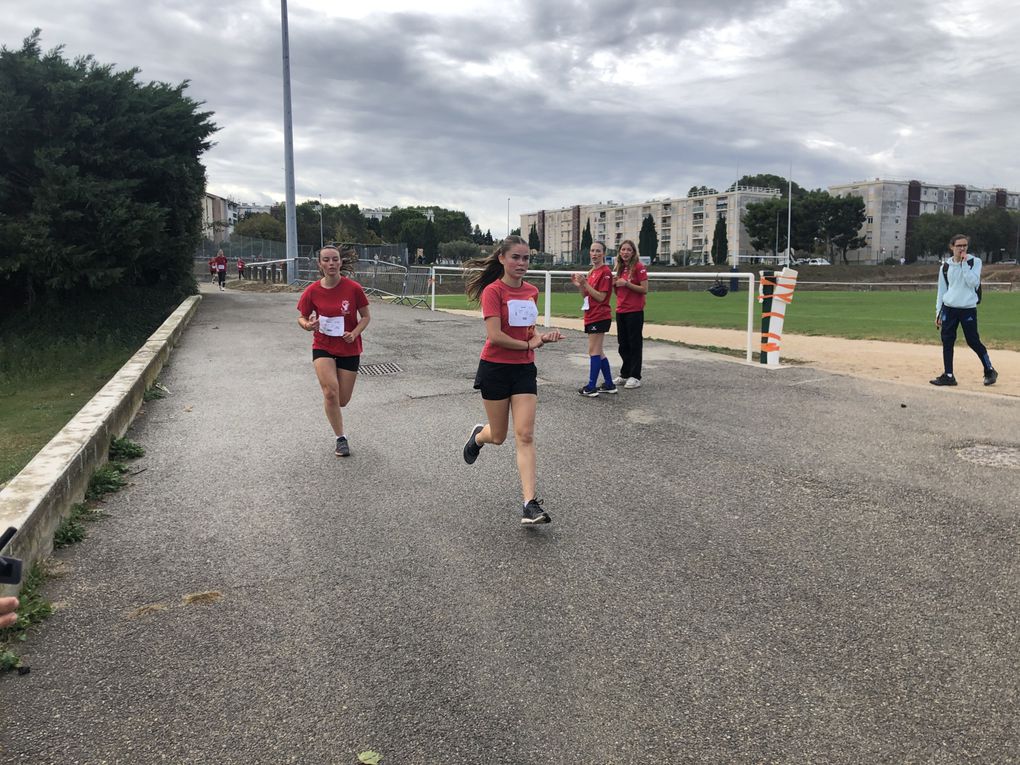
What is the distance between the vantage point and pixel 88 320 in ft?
66.1

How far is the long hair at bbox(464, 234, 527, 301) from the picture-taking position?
534cm

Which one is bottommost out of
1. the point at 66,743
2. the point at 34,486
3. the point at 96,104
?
the point at 66,743

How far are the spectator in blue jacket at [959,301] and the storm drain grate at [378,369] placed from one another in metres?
7.04

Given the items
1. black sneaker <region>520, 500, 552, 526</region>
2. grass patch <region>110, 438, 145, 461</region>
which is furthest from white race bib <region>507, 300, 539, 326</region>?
grass patch <region>110, 438, 145, 461</region>

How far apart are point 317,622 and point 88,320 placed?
19.2 m

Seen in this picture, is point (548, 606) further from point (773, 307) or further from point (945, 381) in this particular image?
point (773, 307)

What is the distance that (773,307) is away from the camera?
38.7 ft

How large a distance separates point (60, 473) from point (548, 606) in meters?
3.24

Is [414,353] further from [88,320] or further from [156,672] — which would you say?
[88,320]

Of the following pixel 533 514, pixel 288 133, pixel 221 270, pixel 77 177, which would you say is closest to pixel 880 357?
pixel 533 514

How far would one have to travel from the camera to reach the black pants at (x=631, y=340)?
9836 millimetres

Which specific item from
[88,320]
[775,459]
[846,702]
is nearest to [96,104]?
[88,320]

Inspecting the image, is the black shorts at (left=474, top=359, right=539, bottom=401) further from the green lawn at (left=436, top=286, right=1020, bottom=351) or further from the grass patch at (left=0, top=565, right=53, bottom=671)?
the green lawn at (left=436, top=286, right=1020, bottom=351)

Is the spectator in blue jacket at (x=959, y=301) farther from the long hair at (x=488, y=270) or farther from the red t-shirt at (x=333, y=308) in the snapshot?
the red t-shirt at (x=333, y=308)
